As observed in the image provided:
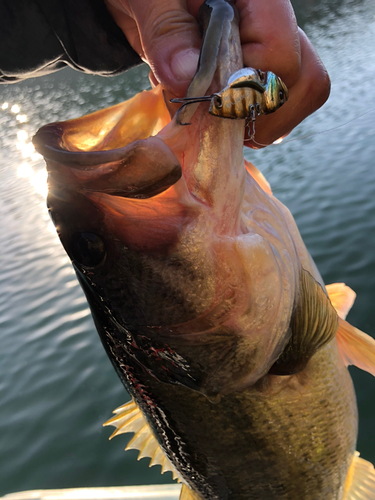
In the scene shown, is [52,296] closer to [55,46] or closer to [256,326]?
[55,46]

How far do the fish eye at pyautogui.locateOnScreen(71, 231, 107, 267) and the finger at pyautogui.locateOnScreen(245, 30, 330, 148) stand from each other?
679 millimetres

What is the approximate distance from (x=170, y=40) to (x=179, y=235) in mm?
571

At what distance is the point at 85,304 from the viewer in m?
6.41

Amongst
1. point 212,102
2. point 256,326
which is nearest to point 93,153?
point 212,102

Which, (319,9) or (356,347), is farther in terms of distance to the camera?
(319,9)

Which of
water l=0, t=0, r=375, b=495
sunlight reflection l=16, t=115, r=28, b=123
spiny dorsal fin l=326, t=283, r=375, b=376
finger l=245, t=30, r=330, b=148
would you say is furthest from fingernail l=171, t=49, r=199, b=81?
sunlight reflection l=16, t=115, r=28, b=123

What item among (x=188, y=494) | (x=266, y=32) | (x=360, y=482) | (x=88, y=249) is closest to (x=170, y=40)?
(x=266, y=32)

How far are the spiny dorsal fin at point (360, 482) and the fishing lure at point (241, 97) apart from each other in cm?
187

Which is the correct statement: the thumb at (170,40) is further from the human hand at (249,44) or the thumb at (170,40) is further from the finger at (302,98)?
the finger at (302,98)

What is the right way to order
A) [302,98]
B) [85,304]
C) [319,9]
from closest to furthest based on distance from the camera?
[302,98], [85,304], [319,9]

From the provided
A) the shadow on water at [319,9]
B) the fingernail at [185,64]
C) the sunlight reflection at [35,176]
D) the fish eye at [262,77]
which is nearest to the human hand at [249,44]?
the fingernail at [185,64]

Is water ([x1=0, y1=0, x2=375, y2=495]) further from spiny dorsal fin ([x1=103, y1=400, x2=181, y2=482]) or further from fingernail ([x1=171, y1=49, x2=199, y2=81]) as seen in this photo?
fingernail ([x1=171, y1=49, x2=199, y2=81])

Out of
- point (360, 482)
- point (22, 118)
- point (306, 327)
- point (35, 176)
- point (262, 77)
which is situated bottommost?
point (22, 118)

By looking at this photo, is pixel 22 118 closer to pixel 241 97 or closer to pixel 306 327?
pixel 306 327
